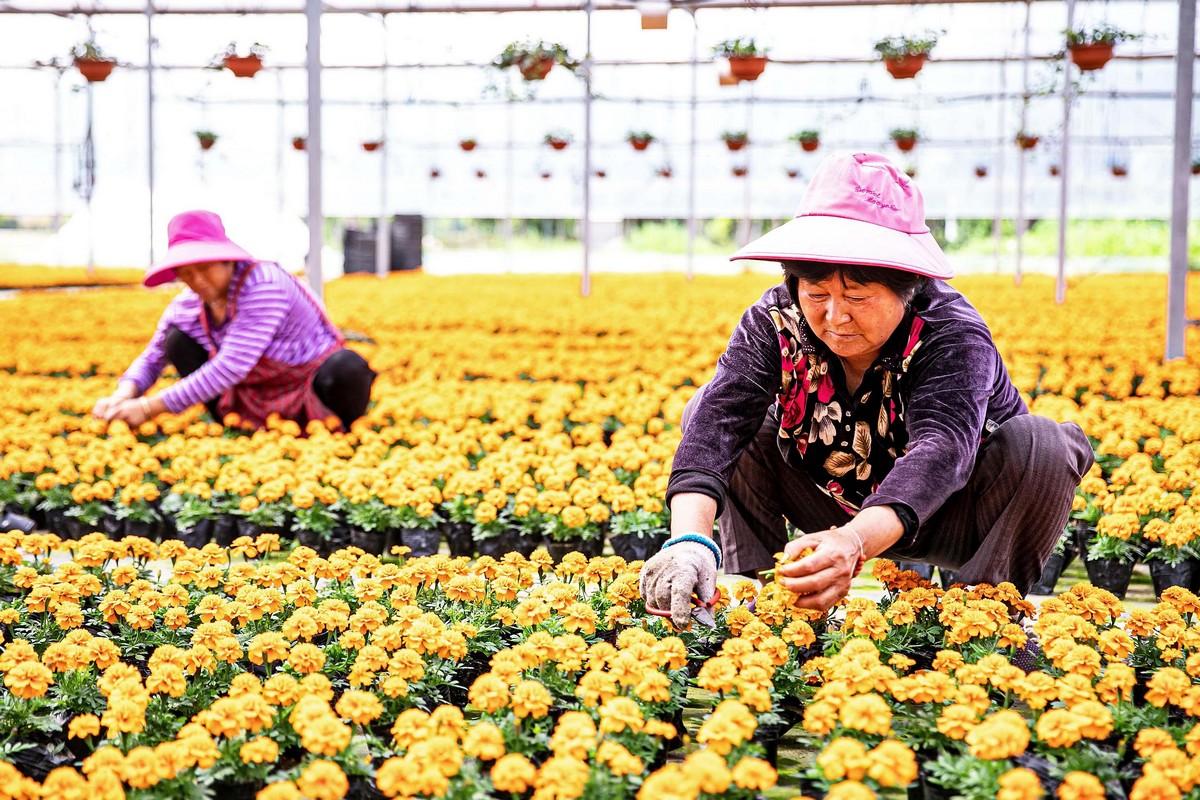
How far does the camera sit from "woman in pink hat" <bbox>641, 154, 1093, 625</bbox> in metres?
2.27

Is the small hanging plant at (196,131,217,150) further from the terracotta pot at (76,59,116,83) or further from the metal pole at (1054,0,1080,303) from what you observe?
the metal pole at (1054,0,1080,303)

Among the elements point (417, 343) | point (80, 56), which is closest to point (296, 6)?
point (80, 56)

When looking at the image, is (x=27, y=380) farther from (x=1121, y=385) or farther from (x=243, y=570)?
(x=1121, y=385)

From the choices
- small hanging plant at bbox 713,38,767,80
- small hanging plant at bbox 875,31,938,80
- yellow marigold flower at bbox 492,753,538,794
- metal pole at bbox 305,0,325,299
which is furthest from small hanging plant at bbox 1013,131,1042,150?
yellow marigold flower at bbox 492,753,538,794

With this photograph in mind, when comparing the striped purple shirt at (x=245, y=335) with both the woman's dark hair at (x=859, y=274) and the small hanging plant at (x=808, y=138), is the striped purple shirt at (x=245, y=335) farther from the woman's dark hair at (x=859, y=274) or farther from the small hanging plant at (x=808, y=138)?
the small hanging plant at (x=808, y=138)

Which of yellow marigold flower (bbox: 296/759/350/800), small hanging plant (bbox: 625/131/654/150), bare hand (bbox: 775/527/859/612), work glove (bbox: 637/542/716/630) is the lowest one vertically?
yellow marigold flower (bbox: 296/759/350/800)

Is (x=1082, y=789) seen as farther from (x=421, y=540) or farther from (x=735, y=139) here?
(x=735, y=139)

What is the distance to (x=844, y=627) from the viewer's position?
2.45 metres

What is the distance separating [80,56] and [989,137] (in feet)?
65.8

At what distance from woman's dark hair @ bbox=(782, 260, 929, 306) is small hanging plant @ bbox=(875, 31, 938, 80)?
29.8 feet

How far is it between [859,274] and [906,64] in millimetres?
9298

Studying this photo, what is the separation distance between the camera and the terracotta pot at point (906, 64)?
1082 centimetres

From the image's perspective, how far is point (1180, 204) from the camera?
7344mm

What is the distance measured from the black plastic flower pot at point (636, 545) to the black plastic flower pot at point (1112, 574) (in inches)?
51.3
